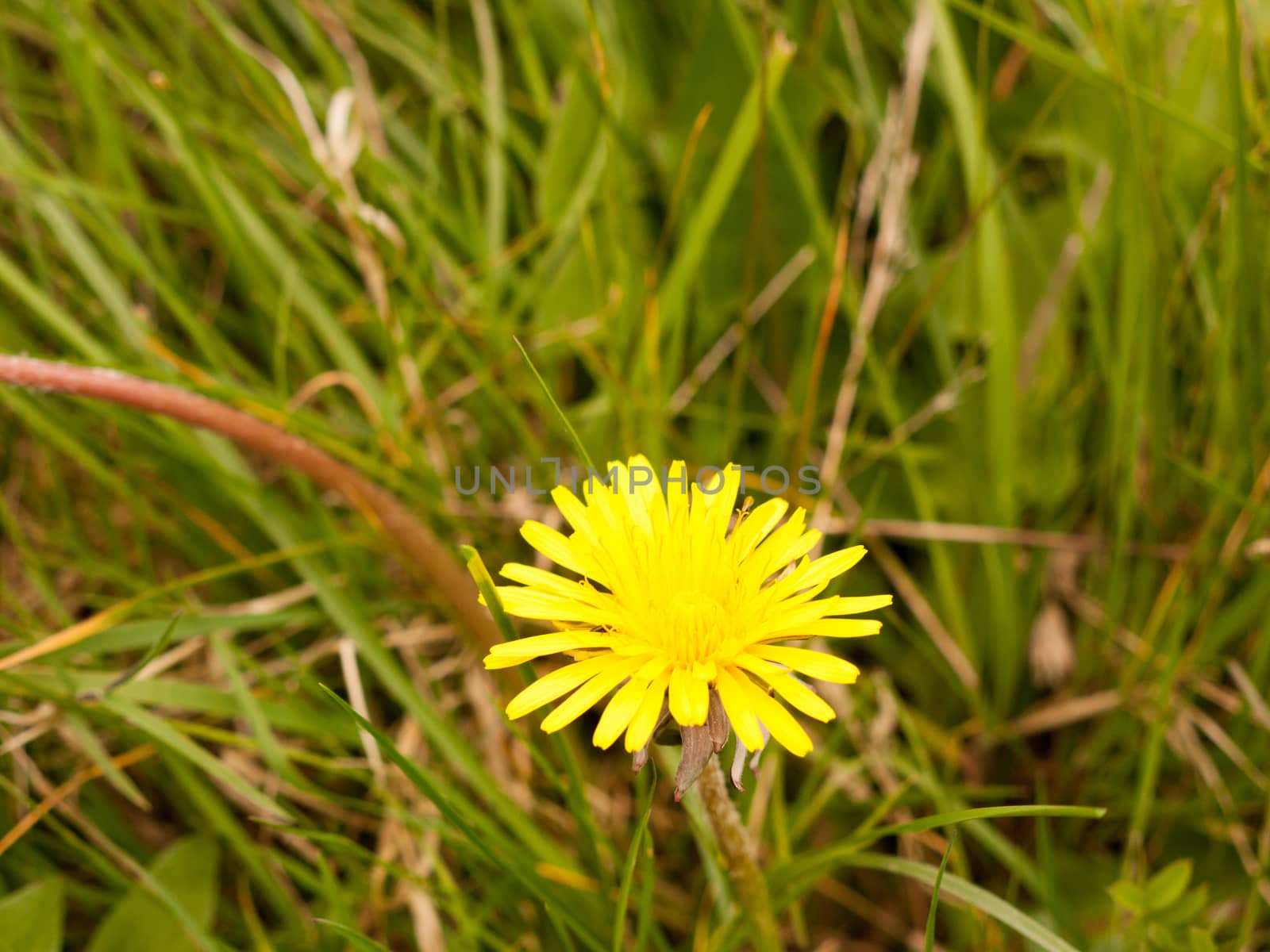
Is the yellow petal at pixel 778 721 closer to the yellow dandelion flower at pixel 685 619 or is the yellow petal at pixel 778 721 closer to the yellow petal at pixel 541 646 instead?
the yellow dandelion flower at pixel 685 619

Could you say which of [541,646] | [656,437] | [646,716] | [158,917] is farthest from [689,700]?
[158,917]

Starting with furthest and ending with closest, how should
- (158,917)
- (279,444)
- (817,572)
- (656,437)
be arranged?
(656,437) < (158,917) < (279,444) < (817,572)

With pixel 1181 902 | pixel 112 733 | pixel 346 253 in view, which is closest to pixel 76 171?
pixel 346 253

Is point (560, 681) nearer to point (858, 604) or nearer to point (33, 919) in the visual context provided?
A: point (858, 604)

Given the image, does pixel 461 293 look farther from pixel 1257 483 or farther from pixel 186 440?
pixel 1257 483

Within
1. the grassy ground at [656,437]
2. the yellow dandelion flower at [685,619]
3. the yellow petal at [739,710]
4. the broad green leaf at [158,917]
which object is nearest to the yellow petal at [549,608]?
the yellow dandelion flower at [685,619]

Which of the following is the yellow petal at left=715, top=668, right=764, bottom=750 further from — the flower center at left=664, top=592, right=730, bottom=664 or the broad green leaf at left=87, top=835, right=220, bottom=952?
the broad green leaf at left=87, top=835, right=220, bottom=952

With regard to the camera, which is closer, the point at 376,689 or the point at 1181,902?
the point at 1181,902
